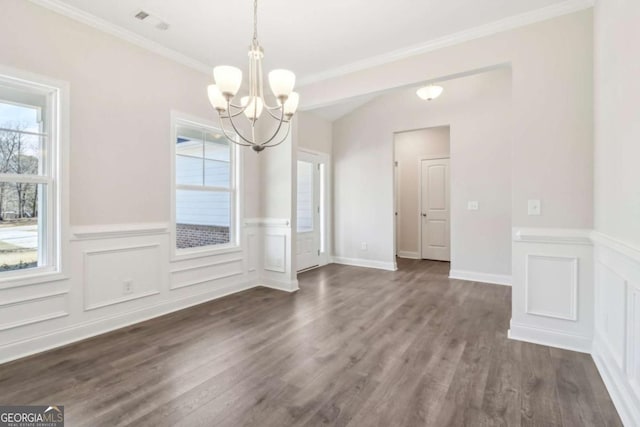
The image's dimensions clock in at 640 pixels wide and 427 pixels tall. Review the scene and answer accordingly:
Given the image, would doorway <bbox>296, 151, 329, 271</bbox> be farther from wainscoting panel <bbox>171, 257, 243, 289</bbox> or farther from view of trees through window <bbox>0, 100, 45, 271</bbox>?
view of trees through window <bbox>0, 100, 45, 271</bbox>

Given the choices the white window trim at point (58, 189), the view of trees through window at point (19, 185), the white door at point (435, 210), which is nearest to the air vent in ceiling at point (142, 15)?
the white window trim at point (58, 189)

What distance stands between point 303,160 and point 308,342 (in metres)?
3.56

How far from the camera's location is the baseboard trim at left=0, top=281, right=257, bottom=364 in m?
2.38

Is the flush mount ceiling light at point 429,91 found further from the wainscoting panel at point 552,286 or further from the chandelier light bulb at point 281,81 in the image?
the chandelier light bulb at point 281,81

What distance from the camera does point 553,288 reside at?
104 inches

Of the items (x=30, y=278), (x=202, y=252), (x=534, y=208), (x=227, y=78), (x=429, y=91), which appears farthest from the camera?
(x=429, y=91)

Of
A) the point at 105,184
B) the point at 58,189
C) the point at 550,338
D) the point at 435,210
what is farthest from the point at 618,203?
the point at 435,210

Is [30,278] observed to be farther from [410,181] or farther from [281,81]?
[410,181]

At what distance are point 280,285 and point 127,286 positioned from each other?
1.89 meters

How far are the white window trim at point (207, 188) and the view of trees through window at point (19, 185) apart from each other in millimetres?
1114

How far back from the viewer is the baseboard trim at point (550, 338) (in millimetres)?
2516

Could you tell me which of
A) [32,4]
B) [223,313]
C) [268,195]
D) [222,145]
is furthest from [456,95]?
[32,4]

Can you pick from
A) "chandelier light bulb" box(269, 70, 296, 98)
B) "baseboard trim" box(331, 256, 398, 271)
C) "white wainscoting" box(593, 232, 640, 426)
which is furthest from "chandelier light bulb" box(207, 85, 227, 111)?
"baseboard trim" box(331, 256, 398, 271)

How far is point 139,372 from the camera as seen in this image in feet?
7.14
